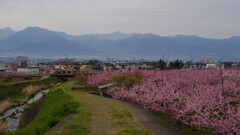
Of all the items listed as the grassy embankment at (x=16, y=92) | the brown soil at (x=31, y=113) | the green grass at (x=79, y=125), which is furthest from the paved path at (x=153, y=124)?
the grassy embankment at (x=16, y=92)

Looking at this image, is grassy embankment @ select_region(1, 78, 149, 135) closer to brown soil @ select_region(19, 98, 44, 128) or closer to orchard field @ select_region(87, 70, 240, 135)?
orchard field @ select_region(87, 70, 240, 135)

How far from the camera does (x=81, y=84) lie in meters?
50.4

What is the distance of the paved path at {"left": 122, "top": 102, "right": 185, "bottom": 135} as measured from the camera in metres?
17.4

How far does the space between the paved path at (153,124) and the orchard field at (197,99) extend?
70 centimetres

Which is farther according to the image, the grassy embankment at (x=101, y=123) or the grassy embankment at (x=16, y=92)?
the grassy embankment at (x=16, y=92)

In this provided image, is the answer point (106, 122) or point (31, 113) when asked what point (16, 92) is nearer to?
point (31, 113)

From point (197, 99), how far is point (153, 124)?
7.99 feet

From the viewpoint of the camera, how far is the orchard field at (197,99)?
14177mm

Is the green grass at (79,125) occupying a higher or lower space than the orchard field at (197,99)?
lower

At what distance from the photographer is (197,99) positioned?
18.4m

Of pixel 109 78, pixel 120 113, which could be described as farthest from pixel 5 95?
pixel 120 113

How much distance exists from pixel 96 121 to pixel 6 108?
27123mm

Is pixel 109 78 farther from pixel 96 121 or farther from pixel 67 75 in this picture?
pixel 67 75

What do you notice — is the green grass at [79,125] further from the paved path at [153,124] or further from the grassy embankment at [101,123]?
the paved path at [153,124]
